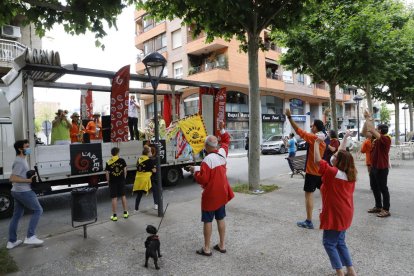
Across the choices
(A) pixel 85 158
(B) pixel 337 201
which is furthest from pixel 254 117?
(B) pixel 337 201

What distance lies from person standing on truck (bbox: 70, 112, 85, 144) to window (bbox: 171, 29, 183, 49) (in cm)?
2011

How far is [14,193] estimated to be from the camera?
17.7ft

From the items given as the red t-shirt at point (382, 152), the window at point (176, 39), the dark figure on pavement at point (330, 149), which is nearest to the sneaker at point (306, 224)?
the dark figure on pavement at point (330, 149)

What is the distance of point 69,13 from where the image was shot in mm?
6270

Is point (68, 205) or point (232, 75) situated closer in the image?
point (68, 205)

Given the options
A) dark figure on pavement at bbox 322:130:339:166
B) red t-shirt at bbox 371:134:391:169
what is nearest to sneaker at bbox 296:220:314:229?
dark figure on pavement at bbox 322:130:339:166

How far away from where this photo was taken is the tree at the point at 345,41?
42.7ft

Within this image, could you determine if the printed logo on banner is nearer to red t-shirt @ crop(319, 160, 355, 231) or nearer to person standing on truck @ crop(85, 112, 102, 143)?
person standing on truck @ crop(85, 112, 102, 143)

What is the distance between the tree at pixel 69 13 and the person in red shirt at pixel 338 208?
15.5 feet

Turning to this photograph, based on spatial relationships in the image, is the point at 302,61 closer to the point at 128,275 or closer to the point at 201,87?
the point at 201,87

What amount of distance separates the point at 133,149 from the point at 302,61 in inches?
355

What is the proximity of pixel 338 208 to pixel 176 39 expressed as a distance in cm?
2784

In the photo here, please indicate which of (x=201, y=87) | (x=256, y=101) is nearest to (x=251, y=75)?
(x=256, y=101)

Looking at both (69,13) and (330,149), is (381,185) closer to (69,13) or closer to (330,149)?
(330,149)
